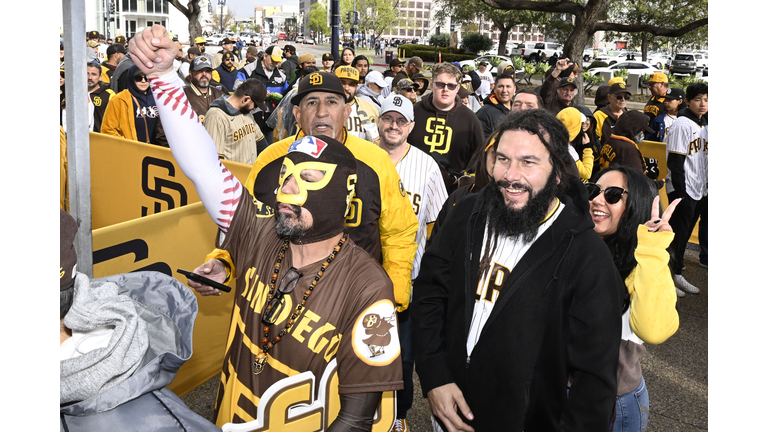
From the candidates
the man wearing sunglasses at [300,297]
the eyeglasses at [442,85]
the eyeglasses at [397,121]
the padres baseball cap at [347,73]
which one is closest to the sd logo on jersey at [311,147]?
the man wearing sunglasses at [300,297]

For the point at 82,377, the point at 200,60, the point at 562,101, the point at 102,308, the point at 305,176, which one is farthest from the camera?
the point at 200,60

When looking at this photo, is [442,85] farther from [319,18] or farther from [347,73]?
[319,18]

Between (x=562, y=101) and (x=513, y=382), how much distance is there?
5735mm

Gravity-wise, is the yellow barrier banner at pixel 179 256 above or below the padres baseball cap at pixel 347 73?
below

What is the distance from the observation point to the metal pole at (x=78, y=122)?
2209 millimetres

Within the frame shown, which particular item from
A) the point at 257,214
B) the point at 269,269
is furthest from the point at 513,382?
the point at 257,214

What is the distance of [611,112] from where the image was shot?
726 cm

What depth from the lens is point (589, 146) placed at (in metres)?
5.92

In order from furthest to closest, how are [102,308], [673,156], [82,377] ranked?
[673,156] → [102,308] → [82,377]

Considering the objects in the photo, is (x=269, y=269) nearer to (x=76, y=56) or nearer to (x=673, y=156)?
(x=76, y=56)

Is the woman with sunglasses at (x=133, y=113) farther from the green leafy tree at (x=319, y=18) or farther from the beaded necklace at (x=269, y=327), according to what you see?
the green leafy tree at (x=319, y=18)

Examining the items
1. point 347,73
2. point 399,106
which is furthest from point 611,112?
point 399,106

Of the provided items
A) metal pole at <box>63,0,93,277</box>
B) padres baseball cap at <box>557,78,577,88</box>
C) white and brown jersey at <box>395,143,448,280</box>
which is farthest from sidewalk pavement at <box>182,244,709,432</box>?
padres baseball cap at <box>557,78,577,88</box>

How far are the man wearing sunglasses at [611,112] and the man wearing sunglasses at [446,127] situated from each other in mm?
2246
